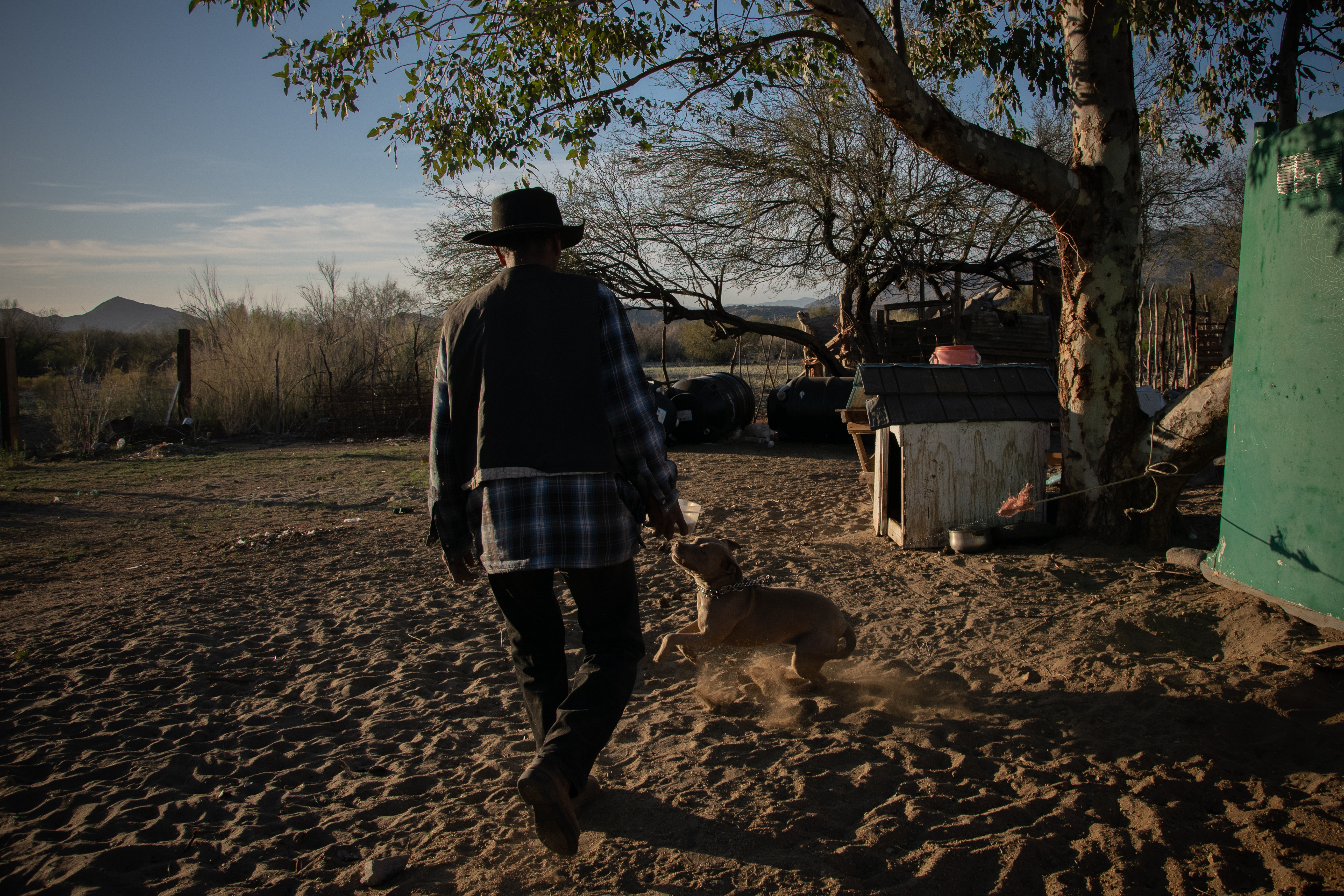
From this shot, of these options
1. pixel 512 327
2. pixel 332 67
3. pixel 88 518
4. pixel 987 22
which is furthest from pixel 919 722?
pixel 88 518

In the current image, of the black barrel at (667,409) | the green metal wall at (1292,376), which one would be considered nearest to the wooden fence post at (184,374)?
the black barrel at (667,409)

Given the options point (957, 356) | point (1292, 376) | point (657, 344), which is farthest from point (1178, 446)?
point (657, 344)

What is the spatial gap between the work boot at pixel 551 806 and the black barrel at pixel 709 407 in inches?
485

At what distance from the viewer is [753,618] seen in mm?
3672

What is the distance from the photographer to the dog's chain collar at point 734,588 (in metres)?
3.65

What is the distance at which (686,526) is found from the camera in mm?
2795

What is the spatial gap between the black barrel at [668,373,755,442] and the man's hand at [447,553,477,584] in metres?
11.8

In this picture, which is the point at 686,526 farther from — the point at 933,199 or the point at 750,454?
the point at 933,199

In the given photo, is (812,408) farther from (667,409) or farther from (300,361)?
(300,361)

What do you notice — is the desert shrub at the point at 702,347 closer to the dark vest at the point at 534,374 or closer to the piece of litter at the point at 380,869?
the dark vest at the point at 534,374

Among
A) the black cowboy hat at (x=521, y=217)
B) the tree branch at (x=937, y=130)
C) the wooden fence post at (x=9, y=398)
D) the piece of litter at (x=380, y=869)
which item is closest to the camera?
the piece of litter at (x=380, y=869)

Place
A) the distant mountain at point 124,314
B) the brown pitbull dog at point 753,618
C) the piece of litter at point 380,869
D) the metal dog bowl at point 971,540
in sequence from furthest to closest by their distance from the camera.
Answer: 1. the distant mountain at point 124,314
2. the metal dog bowl at point 971,540
3. the brown pitbull dog at point 753,618
4. the piece of litter at point 380,869

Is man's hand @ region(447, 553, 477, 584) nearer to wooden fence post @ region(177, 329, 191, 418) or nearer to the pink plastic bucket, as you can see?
the pink plastic bucket

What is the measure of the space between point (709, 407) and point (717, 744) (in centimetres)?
1168
